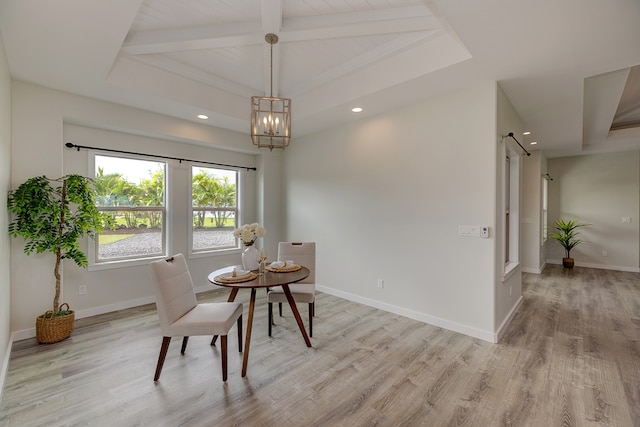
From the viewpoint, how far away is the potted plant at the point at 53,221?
2.63 metres

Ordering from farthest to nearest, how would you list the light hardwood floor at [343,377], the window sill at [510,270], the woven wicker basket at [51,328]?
the window sill at [510,270]
the woven wicker basket at [51,328]
the light hardwood floor at [343,377]

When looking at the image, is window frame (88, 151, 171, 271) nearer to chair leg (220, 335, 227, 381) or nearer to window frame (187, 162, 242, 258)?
window frame (187, 162, 242, 258)

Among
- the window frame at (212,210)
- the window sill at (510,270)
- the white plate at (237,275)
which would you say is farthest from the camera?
the window frame at (212,210)

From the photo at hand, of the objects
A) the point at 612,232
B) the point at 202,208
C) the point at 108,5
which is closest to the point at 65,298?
the point at 202,208

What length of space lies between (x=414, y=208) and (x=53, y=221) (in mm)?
3875

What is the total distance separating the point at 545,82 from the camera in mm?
2879

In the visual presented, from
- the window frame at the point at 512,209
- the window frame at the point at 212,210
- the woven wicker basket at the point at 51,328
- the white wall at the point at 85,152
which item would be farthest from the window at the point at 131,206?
the window frame at the point at 512,209

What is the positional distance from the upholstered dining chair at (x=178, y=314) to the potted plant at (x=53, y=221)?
1.41 meters

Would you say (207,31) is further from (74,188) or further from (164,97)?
(74,188)

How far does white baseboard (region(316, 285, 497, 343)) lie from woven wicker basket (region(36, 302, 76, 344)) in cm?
318

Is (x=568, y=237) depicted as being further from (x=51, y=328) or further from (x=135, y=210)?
(x=51, y=328)

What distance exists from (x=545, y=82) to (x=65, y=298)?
232 inches

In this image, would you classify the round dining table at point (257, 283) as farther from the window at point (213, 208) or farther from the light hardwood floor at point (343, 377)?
the window at point (213, 208)

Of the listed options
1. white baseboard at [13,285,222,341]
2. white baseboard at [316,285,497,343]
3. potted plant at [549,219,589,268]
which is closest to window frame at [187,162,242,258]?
white baseboard at [13,285,222,341]
